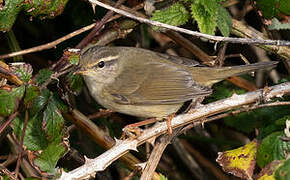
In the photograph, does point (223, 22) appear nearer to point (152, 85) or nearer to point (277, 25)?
point (277, 25)

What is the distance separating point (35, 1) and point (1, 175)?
1.16m

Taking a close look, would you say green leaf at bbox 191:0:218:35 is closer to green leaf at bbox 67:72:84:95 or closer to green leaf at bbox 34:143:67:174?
green leaf at bbox 67:72:84:95

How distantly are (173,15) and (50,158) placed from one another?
1358 millimetres

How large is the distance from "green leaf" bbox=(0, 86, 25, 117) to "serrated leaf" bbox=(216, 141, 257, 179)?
4.46 ft

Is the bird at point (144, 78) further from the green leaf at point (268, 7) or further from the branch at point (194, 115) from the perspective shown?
the green leaf at point (268, 7)

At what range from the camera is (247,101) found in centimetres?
275

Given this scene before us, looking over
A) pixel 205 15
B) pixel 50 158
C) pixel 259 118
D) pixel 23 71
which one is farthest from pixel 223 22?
pixel 50 158

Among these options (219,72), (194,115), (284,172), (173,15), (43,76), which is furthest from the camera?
(219,72)

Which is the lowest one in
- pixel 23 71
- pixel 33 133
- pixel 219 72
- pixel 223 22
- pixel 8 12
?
pixel 33 133

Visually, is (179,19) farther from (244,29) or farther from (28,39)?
(28,39)

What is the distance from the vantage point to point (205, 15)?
3039 millimetres

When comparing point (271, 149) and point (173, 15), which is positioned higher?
point (173, 15)

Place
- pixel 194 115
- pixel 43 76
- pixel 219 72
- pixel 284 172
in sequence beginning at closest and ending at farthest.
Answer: pixel 284 172
pixel 194 115
pixel 43 76
pixel 219 72

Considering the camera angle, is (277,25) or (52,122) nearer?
(52,122)
